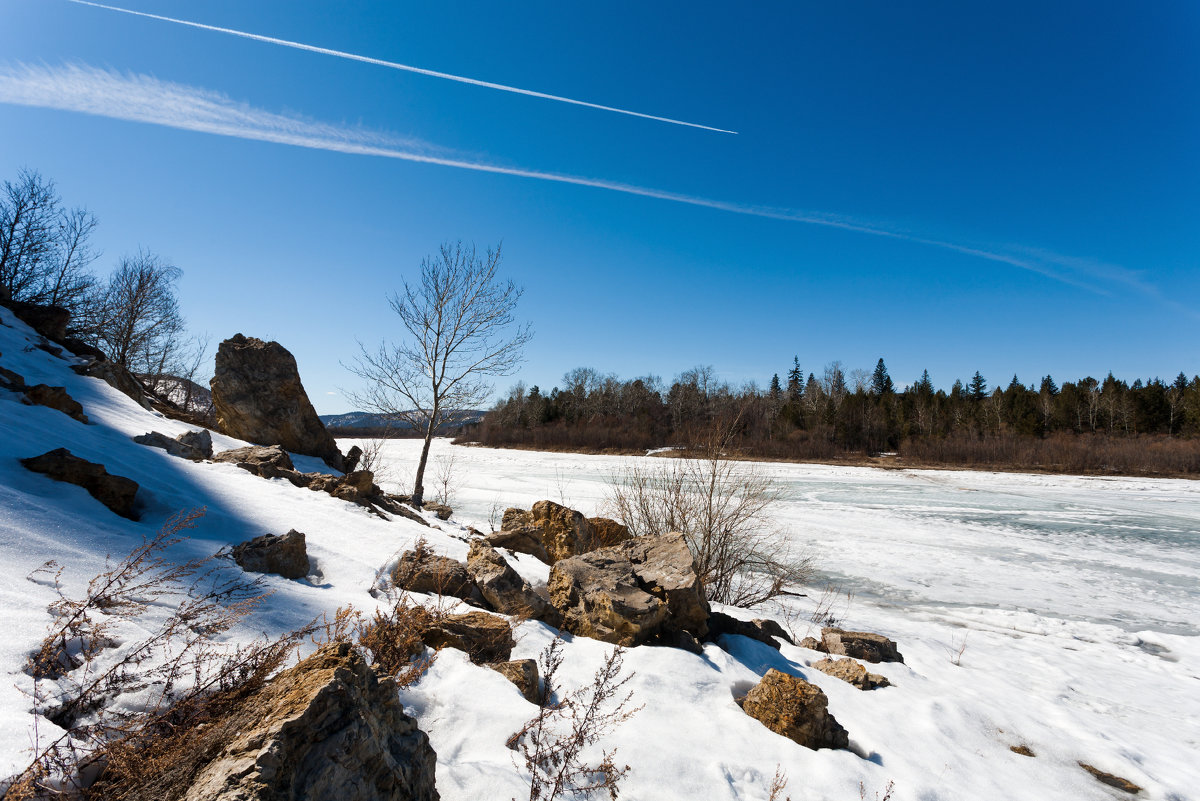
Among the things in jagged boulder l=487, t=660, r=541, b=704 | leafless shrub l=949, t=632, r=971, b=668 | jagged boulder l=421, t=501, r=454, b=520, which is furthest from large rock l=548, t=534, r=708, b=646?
jagged boulder l=421, t=501, r=454, b=520

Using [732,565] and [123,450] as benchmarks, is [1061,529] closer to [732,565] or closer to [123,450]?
[732,565]

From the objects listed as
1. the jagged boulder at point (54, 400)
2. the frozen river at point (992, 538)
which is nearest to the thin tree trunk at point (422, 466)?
the frozen river at point (992, 538)

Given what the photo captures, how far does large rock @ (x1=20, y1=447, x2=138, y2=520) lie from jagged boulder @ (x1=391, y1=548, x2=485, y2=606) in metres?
2.21

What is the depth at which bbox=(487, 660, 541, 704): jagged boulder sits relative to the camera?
345 centimetres

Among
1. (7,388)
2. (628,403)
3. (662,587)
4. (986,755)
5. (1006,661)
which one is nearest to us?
(986,755)

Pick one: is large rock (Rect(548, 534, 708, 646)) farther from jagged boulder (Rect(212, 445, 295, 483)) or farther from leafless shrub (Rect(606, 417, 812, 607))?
jagged boulder (Rect(212, 445, 295, 483))

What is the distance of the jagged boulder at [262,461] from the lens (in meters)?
7.83

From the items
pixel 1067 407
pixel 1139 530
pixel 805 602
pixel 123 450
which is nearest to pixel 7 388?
pixel 123 450

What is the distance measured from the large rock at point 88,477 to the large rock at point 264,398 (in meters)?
7.57

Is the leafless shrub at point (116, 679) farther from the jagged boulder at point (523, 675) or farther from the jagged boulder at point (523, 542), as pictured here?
the jagged boulder at point (523, 542)

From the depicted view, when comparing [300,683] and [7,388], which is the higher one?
[7,388]

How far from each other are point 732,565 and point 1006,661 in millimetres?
3995

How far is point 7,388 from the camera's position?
639cm

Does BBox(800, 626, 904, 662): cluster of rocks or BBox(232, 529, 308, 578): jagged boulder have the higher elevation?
BBox(232, 529, 308, 578): jagged boulder
